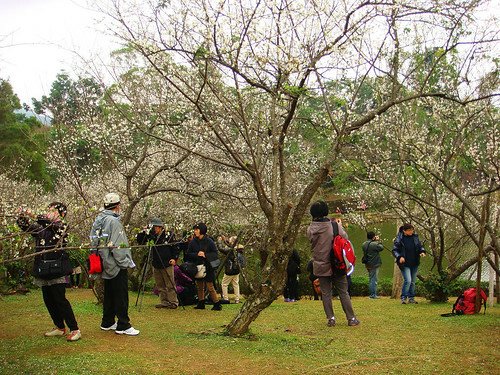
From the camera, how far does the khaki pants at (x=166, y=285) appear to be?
10430mm

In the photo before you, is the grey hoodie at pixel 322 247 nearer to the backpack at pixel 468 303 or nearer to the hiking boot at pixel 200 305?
the backpack at pixel 468 303

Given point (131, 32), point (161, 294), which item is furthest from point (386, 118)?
point (131, 32)

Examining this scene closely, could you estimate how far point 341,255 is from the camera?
820 centimetres

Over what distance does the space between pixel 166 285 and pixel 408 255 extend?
4.53 m

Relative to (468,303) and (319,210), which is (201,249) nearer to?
(319,210)

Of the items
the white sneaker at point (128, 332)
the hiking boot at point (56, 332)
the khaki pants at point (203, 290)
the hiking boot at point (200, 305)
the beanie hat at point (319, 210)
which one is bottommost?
the hiking boot at point (56, 332)

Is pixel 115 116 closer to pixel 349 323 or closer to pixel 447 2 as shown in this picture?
pixel 349 323

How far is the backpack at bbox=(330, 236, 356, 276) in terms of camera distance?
8188 millimetres

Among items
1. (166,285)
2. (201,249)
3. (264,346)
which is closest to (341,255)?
(264,346)

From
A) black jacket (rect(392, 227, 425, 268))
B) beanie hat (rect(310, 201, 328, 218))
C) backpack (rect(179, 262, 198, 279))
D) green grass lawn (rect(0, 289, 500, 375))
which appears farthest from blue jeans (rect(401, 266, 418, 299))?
backpack (rect(179, 262, 198, 279))

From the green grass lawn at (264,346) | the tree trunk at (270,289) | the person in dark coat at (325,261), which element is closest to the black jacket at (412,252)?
the green grass lawn at (264,346)

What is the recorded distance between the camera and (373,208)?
637 inches

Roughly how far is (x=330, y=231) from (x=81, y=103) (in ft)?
22.5

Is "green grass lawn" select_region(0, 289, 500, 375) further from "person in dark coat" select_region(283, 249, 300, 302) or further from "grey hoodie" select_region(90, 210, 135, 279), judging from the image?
"person in dark coat" select_region(283, 249, 300, 302)
